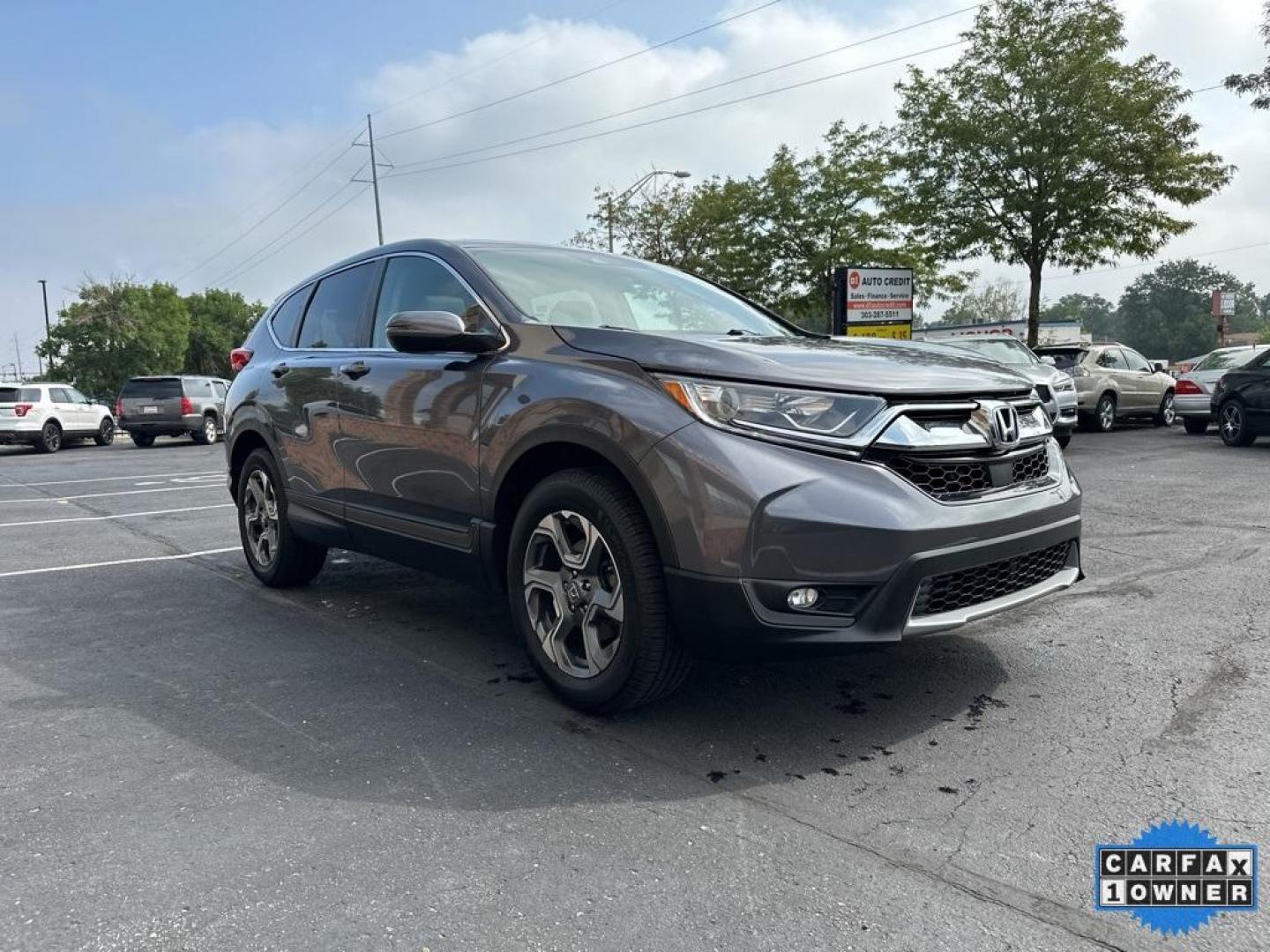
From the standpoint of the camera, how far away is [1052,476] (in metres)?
3.55

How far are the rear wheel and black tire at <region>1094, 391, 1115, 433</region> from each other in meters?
20.3

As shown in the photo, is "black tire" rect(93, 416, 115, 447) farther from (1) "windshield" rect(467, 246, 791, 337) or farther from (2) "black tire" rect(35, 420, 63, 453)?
(1) "windshield" rect(467, 246, 791, 337)

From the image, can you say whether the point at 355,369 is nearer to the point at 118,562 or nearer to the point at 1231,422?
the point at 118,562

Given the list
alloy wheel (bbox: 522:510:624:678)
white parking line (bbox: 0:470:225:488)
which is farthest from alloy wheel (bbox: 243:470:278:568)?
white parking line (bbox: 0:470:225:488)

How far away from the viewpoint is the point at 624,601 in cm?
311

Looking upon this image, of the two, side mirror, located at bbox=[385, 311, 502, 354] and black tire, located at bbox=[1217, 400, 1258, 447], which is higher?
side mirror, located at bbox=[385, 311, 502, 354]

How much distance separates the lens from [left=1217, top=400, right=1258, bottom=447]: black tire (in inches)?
520

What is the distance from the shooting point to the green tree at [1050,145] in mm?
19484

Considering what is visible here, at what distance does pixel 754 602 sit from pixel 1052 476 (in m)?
1.43

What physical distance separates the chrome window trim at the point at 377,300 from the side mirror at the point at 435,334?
0.23ft

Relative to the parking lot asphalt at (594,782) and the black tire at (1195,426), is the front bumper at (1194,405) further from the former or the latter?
the parking lot asphalt at (594,782)

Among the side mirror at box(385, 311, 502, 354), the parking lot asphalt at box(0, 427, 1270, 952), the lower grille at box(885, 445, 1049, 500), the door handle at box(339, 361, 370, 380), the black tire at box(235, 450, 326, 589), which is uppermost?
the side mirror at box(385, 311, 502, 354)

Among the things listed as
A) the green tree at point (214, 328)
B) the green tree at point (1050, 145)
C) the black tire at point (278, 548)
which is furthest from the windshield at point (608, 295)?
the green tree at point (214, 328)

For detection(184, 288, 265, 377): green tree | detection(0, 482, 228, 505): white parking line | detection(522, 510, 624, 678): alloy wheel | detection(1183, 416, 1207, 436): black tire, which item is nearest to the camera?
detection(522, 510, 624, 678): alloy wheel
